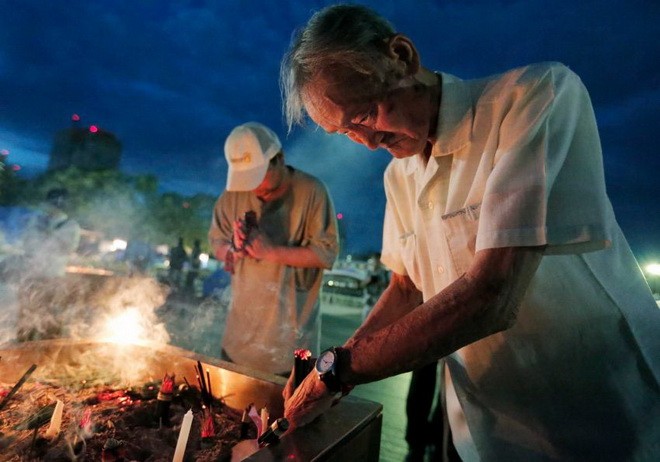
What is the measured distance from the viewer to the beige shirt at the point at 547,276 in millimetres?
1069

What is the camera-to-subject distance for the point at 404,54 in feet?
4.50

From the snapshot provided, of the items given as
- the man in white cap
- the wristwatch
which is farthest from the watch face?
the man in white cap

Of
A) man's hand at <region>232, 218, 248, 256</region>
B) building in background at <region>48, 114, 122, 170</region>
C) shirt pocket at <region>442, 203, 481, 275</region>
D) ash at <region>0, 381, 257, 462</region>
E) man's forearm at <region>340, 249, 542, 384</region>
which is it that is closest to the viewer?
man's forearm at <region>340, 249, 542, 384</region>

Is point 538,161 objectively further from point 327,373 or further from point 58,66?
point 58,66

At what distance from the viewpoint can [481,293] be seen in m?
1.01

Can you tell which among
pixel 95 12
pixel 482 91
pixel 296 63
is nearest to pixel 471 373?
pixel 482 91

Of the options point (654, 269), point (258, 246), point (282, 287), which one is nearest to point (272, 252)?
point (258, 246)

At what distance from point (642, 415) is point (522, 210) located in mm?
908

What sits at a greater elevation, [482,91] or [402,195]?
[482,91]

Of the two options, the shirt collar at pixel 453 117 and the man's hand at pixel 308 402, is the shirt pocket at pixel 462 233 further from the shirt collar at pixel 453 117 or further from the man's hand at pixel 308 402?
the man's hand at pixel 308 402

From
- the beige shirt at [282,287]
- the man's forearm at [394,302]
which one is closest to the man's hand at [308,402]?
the man's forearm at [394,302]

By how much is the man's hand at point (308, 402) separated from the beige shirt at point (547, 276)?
24.5 inches

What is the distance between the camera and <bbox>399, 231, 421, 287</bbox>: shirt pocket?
5.90ft

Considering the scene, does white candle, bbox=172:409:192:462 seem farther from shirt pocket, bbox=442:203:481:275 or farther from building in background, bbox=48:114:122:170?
building in background, bbox=48:114:122:170
